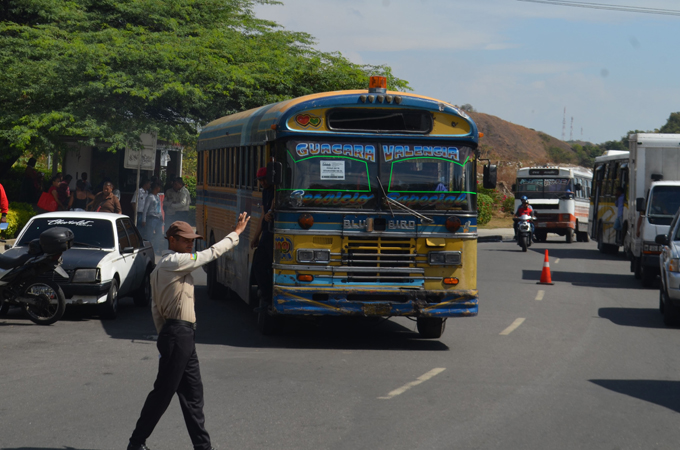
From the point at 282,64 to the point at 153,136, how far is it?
6898mm

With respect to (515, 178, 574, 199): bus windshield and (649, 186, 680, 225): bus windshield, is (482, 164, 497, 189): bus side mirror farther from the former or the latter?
(515, 178, 574, 199): bus windshield

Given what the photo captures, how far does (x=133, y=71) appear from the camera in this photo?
27.2 meters

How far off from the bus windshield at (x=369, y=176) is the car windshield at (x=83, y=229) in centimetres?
396

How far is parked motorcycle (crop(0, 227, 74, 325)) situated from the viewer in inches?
436

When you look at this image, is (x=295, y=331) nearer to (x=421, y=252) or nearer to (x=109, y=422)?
(x=421, y=252)

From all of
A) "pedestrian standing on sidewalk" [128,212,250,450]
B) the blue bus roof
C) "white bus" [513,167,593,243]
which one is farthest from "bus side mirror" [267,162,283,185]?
"white bus" [513,167,593,243]

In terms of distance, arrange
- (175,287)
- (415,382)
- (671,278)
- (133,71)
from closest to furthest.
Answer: (175,287)
(415,382)
(671,278)
(133,71)

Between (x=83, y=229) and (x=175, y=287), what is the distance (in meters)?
7.80

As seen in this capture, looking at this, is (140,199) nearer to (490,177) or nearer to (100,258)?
(100,258)

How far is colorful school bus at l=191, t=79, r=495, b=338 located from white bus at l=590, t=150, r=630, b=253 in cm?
1533

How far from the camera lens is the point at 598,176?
29.8 metres

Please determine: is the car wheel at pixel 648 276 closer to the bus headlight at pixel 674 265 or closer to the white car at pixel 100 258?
the bus headlight at pixel 674 265

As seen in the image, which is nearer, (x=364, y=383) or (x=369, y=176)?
(x=364, y=383)

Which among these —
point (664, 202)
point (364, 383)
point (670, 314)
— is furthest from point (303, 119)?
point (664, 202)
